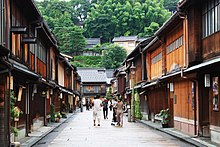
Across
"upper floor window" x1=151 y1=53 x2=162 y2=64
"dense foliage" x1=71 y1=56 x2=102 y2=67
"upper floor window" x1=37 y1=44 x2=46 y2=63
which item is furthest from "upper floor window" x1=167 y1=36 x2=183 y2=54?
"dense foliage" x1=71 y1=56 x2=102 y2=67

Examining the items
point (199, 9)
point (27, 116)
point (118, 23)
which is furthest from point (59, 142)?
point (118, 23)

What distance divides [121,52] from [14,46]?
88495 millimetres

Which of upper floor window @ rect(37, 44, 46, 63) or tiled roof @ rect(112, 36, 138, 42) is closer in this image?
upper floor window @ rect(37, 44, 46, 63)

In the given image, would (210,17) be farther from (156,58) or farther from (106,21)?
(106,21)

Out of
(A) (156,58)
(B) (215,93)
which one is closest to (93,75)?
(A) (156,58)

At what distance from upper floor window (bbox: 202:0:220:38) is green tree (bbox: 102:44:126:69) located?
279 feet

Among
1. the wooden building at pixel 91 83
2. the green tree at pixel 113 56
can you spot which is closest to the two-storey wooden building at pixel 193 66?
the green tree at pixel 113 56

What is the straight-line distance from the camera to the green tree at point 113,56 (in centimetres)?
10503

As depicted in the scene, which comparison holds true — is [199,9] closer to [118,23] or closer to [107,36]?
[118,23]

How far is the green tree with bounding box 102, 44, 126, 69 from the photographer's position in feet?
345

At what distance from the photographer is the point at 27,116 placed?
21.9 meters

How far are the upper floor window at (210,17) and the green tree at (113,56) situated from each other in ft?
279

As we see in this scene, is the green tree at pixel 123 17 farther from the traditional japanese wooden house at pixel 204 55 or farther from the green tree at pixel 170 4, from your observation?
the traditional japanese wooden house at pixel 204 55

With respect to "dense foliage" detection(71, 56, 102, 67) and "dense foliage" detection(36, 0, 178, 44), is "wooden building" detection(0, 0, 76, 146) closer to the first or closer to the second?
"dense foliage" detection(36, 0, 178, 44)
